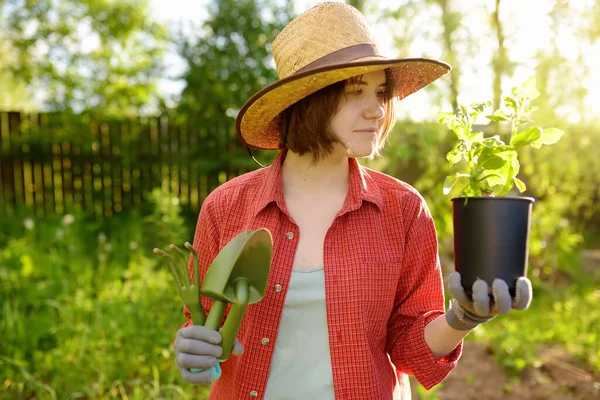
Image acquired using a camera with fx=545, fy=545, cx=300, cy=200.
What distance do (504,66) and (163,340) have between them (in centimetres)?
398

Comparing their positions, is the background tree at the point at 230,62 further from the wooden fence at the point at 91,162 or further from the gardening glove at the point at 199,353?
the gardening glove at the point at 199,353

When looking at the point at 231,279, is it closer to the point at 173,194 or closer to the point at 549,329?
the point at 173,194

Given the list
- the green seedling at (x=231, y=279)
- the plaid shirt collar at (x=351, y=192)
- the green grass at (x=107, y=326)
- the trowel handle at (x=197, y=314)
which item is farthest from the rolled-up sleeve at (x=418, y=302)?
the green grass at (x=107, y=326)

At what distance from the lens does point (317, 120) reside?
4.55ft

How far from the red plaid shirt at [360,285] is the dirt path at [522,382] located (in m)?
1.56

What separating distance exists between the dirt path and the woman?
1559mm

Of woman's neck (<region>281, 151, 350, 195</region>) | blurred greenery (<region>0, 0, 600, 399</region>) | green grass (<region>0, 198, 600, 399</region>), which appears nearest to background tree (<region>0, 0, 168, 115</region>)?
blurred greenery (<region>0, 0, 600, 399</region>)

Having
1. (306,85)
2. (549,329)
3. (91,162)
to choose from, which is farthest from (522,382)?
(91,162)

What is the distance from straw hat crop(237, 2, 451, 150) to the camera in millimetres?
1283

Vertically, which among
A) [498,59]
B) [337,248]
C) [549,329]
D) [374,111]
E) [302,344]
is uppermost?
[498,59]

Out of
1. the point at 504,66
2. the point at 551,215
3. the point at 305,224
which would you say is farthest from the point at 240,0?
the point at 305,224

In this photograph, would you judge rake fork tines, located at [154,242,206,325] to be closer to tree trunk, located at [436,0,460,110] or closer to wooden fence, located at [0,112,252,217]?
tree trunk, located at [436,0,460,110]

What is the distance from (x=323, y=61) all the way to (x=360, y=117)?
6.4 inches

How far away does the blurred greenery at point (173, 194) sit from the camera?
2.93 metres
